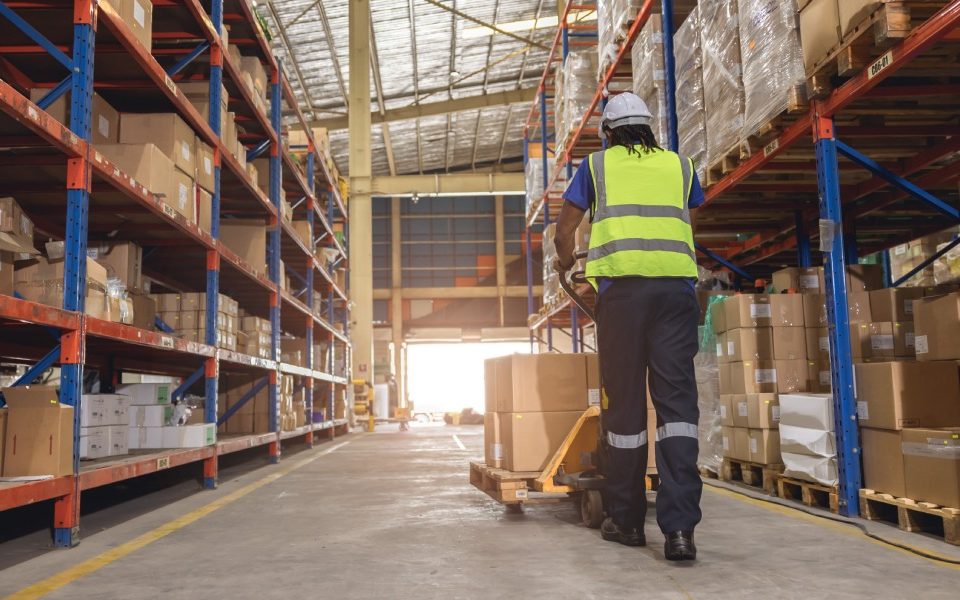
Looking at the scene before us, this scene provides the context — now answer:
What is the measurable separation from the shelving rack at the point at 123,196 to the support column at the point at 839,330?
418 centimetres

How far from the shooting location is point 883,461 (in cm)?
414

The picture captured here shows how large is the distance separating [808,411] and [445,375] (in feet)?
82.4

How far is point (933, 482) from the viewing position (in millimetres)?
3727

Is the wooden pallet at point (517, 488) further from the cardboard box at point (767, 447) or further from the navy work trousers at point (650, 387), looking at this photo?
the cardboard box at point (767, 447)

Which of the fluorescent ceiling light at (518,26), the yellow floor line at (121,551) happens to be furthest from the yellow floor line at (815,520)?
the fluorescent ceiling light at (518,26)

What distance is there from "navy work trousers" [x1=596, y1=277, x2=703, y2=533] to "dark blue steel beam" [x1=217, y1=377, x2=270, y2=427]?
5918 mm

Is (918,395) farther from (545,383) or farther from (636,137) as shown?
(636,137)

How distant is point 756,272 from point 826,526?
21.8 feet

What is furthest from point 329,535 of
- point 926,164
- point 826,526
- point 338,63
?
point 338,63

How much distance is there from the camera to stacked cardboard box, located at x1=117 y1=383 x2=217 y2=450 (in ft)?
19.1

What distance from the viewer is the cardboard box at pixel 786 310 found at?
18.8ft

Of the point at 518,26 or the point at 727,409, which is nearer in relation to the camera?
the point at 727,409

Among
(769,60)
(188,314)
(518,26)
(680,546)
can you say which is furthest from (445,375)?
(680,546)

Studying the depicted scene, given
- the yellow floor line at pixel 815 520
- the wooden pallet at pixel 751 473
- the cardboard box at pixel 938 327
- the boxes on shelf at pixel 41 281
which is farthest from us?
the wooden pallet at pixel 751 473
